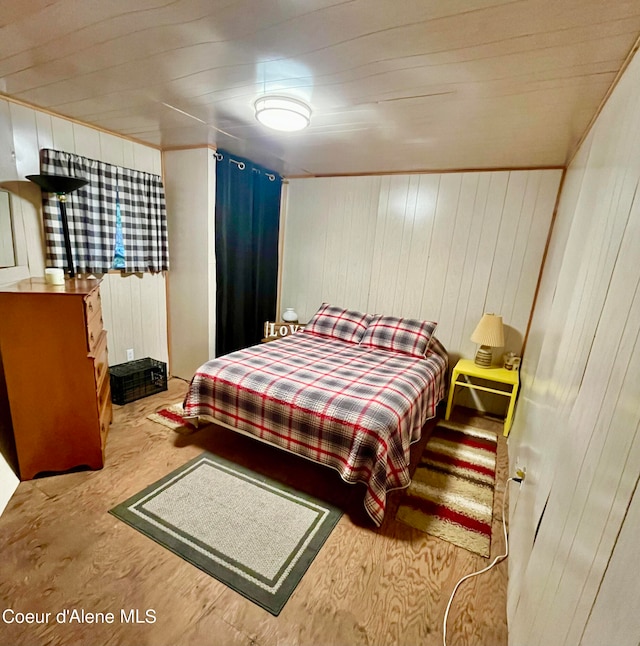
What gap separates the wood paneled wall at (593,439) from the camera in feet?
1.90

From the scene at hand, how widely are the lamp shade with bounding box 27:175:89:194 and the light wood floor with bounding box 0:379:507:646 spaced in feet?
5.94

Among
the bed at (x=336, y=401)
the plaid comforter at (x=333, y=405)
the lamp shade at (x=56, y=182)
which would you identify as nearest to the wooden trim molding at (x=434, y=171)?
the bed at (x=336, y=401)

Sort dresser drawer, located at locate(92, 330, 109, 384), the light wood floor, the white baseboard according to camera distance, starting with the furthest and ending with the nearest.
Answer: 1. dresser drawer, located at locate(92, 330, 109, 384)
2. the white baseboard
3. the light wood floor

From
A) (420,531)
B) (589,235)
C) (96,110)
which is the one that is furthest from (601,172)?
(96,110)

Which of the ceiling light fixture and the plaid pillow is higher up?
the ceiling light fixture

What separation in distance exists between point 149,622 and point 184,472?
0.86 m

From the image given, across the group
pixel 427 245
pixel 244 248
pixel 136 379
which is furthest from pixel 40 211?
pixel 427 245

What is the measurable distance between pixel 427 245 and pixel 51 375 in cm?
310

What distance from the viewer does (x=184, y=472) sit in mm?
Result: 2074

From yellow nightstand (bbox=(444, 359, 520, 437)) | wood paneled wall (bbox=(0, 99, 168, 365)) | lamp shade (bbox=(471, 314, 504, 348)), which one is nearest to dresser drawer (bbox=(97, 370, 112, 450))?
wood paneled wall (bbox=(0, 99, 168, 365))

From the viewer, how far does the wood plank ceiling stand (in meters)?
1.11

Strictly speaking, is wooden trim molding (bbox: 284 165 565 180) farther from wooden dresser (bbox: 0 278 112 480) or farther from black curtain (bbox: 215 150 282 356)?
wooden dresser (bbox: 0 278 112 480)

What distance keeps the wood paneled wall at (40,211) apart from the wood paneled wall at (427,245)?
1.57m

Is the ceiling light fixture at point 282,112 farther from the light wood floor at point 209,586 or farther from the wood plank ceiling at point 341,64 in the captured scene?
the light wood floor at point 209,586
